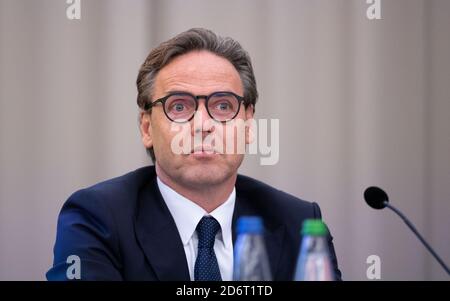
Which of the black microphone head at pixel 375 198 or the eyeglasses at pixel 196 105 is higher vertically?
the eyeglasses at pixel 196 105

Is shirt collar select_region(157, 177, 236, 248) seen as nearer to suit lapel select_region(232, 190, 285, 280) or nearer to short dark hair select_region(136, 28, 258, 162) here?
suit lapel select_region(232, 190, 285, 280)

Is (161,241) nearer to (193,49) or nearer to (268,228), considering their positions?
(268,228)

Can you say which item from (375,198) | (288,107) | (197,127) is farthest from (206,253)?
(288,107)

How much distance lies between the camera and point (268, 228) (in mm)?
1518

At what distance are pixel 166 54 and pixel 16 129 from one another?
80 centimetres

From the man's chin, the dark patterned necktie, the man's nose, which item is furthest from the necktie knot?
the man's nose

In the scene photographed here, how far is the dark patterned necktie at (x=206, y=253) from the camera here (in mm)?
1382

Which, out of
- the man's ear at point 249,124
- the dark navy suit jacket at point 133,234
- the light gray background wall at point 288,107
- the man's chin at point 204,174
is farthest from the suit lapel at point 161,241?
the light gray background wall at point 288,107

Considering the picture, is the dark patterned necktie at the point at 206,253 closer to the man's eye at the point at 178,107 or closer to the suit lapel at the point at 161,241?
the suit lapel at the point at 161,241

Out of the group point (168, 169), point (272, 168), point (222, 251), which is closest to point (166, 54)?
point (168, 169)

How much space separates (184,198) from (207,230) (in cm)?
14

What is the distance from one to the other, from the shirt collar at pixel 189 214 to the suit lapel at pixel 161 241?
0.04 meters

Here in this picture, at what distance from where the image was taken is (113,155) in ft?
6.89

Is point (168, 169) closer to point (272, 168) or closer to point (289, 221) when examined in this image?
point (289, 221)
